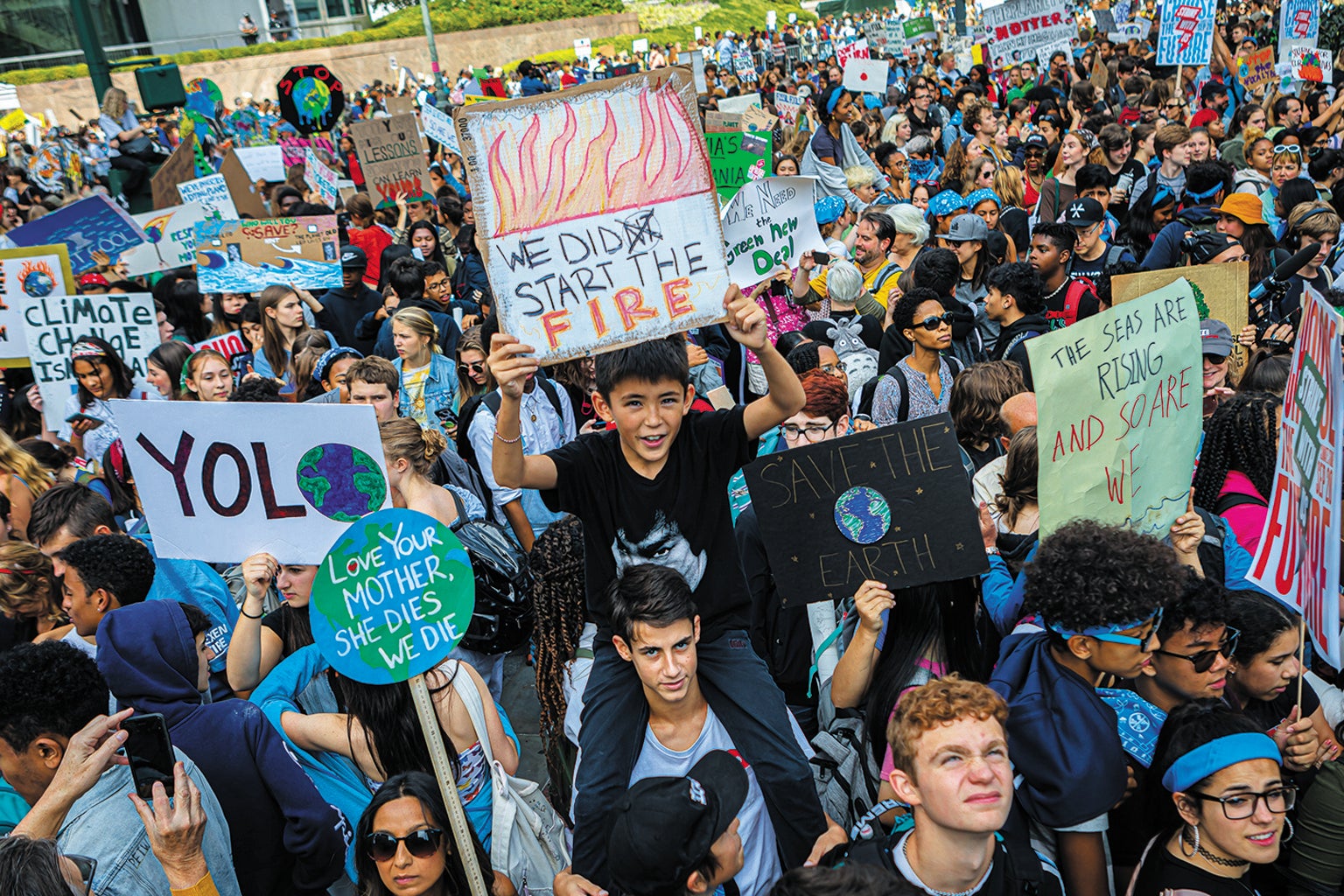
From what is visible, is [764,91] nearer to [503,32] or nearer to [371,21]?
[503,32]

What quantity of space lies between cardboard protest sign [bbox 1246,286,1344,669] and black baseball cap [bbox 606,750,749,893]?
1.75 m

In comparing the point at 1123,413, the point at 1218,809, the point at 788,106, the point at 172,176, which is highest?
the point at 172,176

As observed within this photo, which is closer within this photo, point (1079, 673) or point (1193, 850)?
point (1193, 850)

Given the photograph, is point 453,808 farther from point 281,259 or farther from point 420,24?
point 420,24

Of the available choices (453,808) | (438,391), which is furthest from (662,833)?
(438,391)

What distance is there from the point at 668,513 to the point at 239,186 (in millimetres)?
11181

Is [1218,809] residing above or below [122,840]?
below

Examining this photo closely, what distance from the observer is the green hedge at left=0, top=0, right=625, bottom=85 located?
3675 centimetres

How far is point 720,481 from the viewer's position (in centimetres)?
335

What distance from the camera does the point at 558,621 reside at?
13.0ft

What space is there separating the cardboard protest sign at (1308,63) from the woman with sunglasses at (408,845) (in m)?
14.4

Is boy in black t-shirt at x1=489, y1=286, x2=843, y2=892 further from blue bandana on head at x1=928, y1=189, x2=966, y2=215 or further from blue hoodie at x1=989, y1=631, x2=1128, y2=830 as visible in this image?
blue bandana on head at x1=928, y1=189, x2=966, y2=215

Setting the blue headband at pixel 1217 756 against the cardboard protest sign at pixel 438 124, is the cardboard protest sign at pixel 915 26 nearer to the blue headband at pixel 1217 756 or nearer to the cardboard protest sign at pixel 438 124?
the cardboard protest sign at pixel 438 124

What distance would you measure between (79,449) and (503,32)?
139 feet
